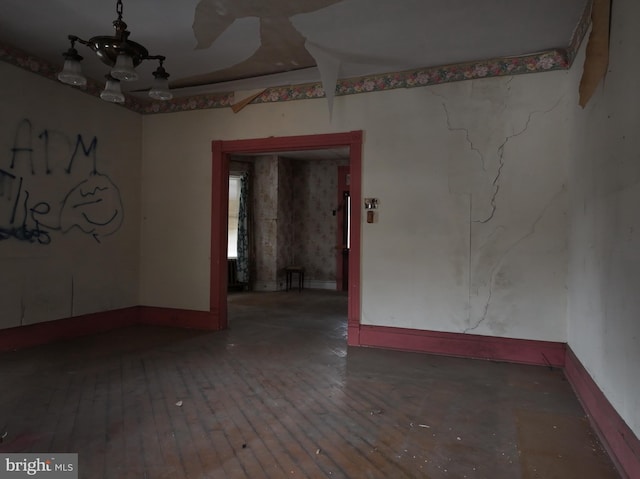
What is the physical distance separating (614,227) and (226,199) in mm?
4093

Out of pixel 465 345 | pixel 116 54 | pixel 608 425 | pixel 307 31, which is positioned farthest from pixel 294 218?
pixel 608 425

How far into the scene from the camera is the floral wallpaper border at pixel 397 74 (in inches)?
150

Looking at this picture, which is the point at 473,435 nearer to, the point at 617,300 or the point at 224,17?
the point at 617,300

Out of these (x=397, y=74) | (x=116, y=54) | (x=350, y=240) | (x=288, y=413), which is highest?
(x=397, y=74)

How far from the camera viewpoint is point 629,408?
2.09m

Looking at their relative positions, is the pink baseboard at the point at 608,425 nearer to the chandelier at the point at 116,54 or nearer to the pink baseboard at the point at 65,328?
the chandelier at the point at 116,54

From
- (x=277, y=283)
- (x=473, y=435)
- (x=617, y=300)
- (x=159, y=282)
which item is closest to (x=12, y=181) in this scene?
(x=159, y=282)

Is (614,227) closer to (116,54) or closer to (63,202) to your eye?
(116,54)

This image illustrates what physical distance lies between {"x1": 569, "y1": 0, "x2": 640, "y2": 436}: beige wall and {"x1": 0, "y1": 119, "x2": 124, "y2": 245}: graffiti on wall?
4955 mm

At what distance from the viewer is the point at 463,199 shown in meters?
4.17

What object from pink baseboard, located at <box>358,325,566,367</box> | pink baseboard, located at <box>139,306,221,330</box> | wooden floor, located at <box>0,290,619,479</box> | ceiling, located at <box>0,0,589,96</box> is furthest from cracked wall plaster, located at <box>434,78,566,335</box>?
pink baseboard, located at <box>139,306,221,330</box>

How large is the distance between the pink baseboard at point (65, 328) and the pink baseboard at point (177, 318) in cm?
15

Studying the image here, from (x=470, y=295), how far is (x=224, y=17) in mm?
3339

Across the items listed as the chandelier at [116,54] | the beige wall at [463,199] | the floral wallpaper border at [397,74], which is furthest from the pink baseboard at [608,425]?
the chandelier at [116,54]
